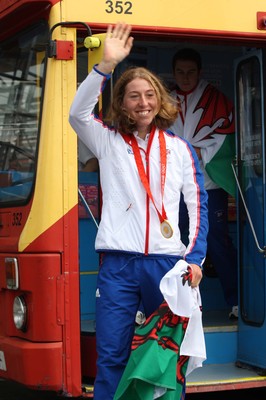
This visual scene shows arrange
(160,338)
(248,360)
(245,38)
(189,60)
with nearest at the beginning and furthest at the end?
1. (160,338)
2. (245,38)
3. (248,360)
4. (189,60)

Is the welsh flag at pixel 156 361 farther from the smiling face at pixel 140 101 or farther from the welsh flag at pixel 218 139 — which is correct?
the welsh flag at pixel 218 139

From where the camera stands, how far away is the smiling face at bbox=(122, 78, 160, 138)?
14.5 ft

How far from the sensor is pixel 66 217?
476 cm

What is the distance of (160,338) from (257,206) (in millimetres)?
1770

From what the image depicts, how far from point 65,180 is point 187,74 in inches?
73.8

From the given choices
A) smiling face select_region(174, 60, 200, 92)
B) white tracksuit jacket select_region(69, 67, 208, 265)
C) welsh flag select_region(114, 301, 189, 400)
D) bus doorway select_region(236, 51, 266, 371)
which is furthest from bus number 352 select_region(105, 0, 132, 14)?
welsh flag select_region(114, 301, 189, 400)

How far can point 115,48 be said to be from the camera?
13.7ft

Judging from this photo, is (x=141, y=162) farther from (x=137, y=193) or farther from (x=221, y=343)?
(x=221, y=343)

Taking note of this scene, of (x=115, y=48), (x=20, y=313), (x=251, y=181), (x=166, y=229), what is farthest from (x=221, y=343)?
(x=115, y=48)

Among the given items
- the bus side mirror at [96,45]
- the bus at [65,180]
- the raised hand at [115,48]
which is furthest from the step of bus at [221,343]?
the raised hand at [115,48]

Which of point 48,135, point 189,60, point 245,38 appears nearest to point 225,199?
point 189,60

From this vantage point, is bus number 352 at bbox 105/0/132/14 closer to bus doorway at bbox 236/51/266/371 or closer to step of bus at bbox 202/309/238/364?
bus doorway at bbox 236/51/266/371

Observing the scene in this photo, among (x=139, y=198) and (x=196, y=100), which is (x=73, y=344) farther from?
(x=196, y=100)

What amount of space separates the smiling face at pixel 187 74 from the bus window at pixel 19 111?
4.57ft
